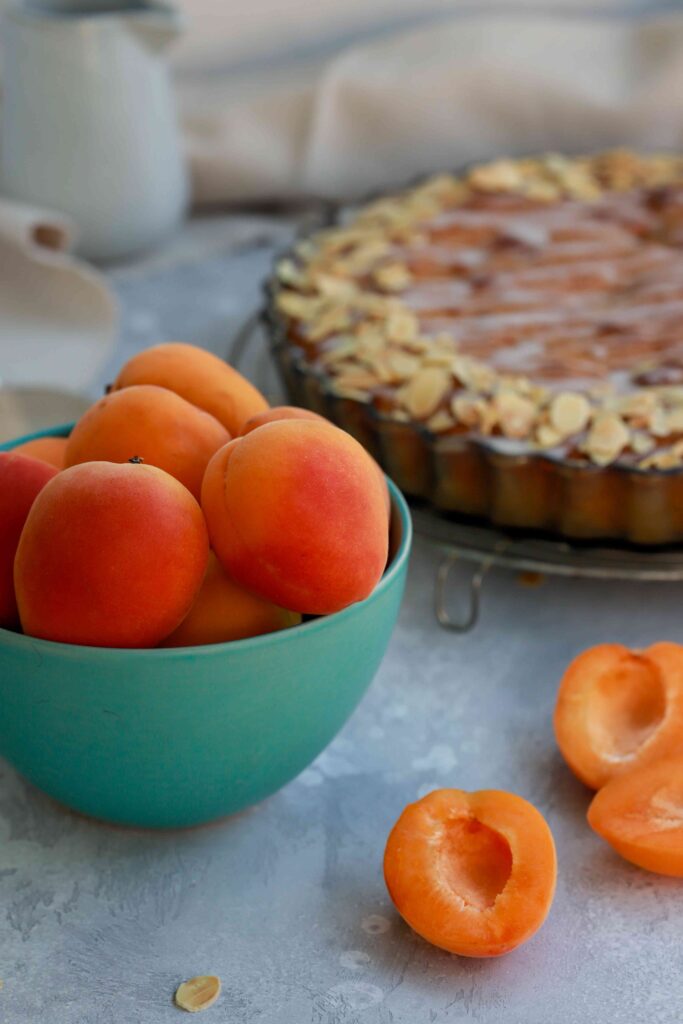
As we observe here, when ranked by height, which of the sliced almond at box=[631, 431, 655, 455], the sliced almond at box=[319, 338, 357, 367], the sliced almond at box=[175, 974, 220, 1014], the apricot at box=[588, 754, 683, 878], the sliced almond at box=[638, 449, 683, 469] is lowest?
the sliced almond at box=[175, 974, 220, 1014]

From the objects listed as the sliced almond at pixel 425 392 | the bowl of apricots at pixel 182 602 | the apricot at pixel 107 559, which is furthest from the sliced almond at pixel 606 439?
the apricot at pixel 107 559

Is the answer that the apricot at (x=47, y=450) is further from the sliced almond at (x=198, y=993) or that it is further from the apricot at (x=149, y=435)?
the sliced almond at (x=198, y=993)

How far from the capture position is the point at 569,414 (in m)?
0.77

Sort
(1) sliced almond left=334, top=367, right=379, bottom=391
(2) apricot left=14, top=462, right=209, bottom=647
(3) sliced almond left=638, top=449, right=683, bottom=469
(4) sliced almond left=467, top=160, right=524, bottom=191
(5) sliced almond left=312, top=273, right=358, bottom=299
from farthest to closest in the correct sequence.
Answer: (4) sliced almond left=467, top=160, right=524, bottom=191
(5) sliced almond left=312, top=273, right=358, bottom=299
(1) sliced almond left=334, top=367, right=379, bottom=391
(3) sliced almond left=638, top=449, right=683, bottom=469
(2) apricot left=14, top=462, right=209, bottom=647

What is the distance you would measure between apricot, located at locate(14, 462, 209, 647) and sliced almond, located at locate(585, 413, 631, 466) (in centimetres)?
31

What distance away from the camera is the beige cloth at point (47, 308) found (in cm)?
107

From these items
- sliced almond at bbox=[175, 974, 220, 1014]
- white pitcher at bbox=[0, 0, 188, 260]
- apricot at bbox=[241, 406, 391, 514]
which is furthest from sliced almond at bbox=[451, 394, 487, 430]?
white pitcher at bbox=[0, 0, 188, 260]

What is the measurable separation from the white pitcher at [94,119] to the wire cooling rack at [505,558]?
598mm

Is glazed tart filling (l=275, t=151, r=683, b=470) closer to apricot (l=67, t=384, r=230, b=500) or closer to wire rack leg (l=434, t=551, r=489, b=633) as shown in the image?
wire rack leg (l=434, t=551, r=489, b=633)

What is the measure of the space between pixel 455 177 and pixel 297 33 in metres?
0.48

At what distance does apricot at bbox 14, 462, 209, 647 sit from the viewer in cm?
50

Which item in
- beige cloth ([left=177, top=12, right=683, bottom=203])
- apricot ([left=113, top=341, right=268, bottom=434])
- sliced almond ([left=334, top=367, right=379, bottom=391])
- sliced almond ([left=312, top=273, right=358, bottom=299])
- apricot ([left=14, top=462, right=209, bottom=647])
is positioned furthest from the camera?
beige cloth ([left=177, top=12, right=683, bottom=203])

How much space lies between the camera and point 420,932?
0.53 m

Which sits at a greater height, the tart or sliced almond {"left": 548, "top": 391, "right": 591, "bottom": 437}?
sliced almond {"left": 548, "top": 391, "right": 591, "bottom": 437}
